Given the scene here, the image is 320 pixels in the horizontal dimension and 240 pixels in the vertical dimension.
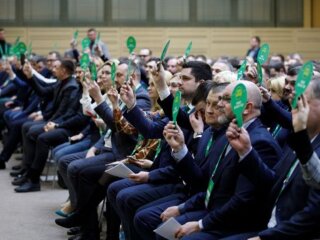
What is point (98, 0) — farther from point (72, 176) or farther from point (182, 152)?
point (182, 152)

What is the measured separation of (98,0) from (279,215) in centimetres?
1408

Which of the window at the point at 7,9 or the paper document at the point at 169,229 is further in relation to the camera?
the window at the point at 7,9

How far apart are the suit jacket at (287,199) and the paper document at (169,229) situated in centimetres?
52

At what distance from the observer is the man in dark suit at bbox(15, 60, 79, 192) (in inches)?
297

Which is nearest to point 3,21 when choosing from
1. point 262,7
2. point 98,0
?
point 98,0

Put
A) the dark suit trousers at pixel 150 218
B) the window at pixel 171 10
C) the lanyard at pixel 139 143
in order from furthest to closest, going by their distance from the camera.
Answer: the window at pixel 171 10 → the lanyard at pixel 139 143 → the dark suit trousers at pixel 150 218

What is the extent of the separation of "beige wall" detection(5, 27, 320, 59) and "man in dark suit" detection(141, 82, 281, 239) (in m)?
13.1

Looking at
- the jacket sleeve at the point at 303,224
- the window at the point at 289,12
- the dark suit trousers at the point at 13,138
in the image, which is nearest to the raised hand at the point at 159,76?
the jacket sleeve at the point at 303,224

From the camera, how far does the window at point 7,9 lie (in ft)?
53.3

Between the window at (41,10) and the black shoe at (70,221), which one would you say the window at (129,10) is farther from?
the black shoe at (70,221)

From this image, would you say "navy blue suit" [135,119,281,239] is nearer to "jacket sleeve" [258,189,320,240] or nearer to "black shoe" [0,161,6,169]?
"jacket sleeve" [258,189,320,240]

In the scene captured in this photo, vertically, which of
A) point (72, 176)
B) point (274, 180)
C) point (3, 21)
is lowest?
point (72, 176)

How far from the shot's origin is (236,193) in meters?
3.45

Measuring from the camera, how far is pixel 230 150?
3633mm
